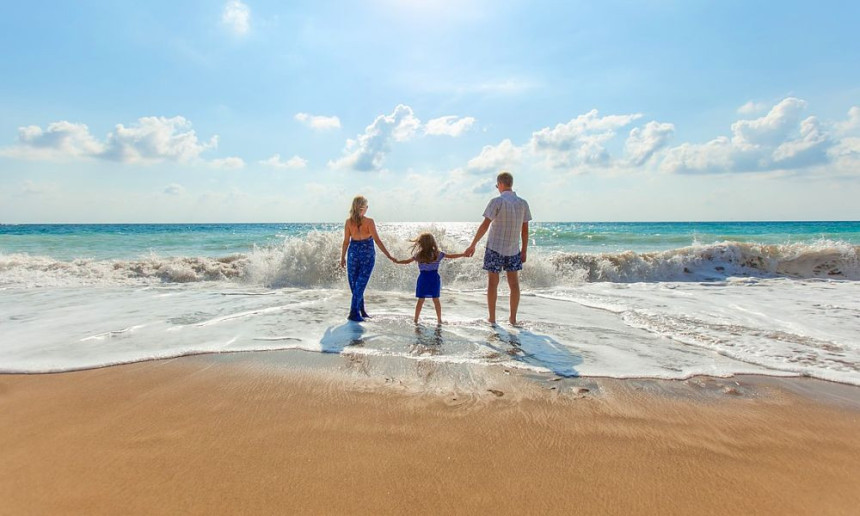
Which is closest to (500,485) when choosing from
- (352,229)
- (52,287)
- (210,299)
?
(352,229)

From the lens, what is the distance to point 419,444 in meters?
2.65

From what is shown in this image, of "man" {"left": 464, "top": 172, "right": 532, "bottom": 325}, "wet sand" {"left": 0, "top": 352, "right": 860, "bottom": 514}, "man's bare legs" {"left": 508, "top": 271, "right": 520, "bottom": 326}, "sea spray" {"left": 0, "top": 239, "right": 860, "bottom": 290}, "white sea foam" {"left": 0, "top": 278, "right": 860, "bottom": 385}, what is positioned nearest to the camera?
"wet sand" {"left": 0, "top": 352, "right": 860, "bottom": 514}

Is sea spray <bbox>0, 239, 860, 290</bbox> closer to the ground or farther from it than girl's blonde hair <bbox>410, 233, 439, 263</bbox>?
closer to the ground

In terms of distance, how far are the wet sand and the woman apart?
100 inches

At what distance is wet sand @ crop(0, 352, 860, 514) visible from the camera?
2133 mm

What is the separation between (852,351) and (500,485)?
5.07 meters

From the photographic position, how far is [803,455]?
8.59 ft

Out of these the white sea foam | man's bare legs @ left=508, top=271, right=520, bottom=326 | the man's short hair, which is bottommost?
the white sea foam

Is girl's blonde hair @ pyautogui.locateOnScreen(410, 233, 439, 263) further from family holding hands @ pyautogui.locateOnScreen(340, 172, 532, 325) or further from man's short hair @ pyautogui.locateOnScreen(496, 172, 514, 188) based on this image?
man's short hair @ pyautogui.locateOnScreen(496, 172, 514, 188)

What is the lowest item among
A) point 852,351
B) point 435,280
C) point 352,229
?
point 852,351

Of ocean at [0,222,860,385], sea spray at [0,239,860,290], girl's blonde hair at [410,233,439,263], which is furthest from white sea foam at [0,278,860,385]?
sea spray at [0,239,860,290]

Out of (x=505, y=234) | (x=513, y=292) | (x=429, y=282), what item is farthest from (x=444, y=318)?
(x=505, y=234)

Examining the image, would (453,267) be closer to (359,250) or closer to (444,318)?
(444,318)

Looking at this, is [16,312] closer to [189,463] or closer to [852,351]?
[189,463]
